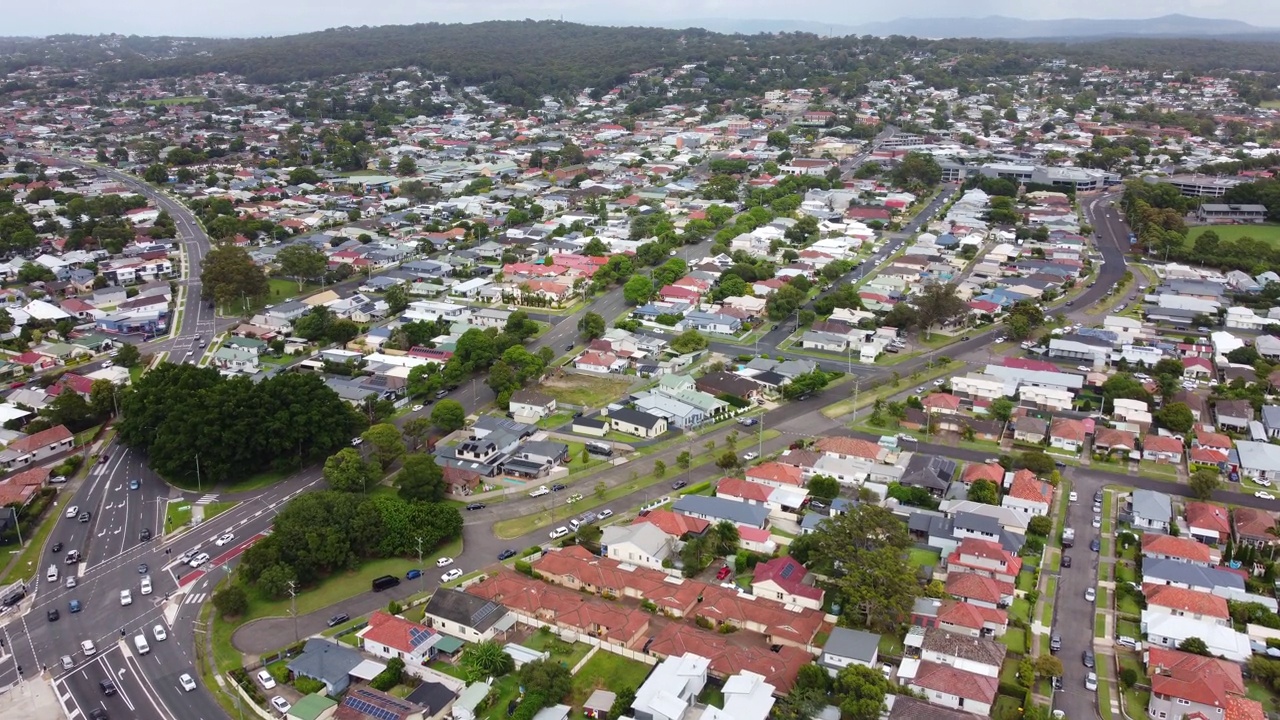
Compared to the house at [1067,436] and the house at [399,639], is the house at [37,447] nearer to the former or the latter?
the house at [399,639]

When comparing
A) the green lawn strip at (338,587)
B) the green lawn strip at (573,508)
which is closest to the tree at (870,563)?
the green lawn strip at (573,508)

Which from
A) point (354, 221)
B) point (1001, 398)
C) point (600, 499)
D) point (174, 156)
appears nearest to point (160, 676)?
point (600, 499)

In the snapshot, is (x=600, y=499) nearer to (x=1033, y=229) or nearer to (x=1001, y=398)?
(x=1001, y=398)

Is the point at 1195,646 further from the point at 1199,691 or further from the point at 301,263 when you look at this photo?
the point at 301,263

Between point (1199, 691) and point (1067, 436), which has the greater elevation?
point (1067, 436)

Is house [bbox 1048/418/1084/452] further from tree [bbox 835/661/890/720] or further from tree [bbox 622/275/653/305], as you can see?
tree [bbox 622/275/653/305]

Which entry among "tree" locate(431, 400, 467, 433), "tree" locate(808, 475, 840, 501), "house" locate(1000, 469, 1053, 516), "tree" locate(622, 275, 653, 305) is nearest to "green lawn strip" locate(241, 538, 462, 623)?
"tree" locate(431, 400, 467, 433)

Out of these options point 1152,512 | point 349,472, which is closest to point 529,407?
point 349,472
